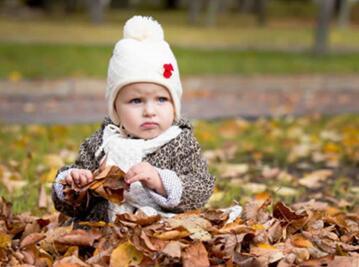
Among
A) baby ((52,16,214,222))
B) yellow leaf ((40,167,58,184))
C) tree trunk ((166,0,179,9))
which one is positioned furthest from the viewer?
tree trunk ((166,0,179,9))

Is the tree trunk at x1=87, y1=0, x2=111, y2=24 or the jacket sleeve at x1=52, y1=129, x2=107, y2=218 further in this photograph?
the tree trunk at x1=87, y1=0, x2=111, y2=24

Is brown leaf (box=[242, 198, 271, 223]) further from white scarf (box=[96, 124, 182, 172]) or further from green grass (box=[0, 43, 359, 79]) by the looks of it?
green grass (box=[0, 43, 359, 79])

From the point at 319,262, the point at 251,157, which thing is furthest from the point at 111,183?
the point at 251,157

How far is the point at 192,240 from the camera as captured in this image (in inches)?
125

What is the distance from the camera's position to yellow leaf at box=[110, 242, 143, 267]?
308 cm

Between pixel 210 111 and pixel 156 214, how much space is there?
316 inches

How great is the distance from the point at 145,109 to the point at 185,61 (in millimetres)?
13215

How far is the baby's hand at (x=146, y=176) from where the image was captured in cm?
335

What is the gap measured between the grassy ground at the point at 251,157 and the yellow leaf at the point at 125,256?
156cm

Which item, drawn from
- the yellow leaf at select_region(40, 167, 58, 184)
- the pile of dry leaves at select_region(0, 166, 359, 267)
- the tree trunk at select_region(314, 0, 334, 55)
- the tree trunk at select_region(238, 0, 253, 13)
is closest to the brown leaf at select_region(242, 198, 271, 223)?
the pile of dry leaves at select_region(0, 166, 359, 267)

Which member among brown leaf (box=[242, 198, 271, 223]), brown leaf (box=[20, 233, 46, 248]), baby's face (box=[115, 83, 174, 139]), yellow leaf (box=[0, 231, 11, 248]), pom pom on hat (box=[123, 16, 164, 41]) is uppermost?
pom pom on hat (box=[123, 16, 164, 41])

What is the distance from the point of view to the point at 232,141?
802 cm

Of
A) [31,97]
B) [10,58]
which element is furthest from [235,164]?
[10,58]

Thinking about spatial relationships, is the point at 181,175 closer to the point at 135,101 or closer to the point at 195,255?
the point at 135,101
